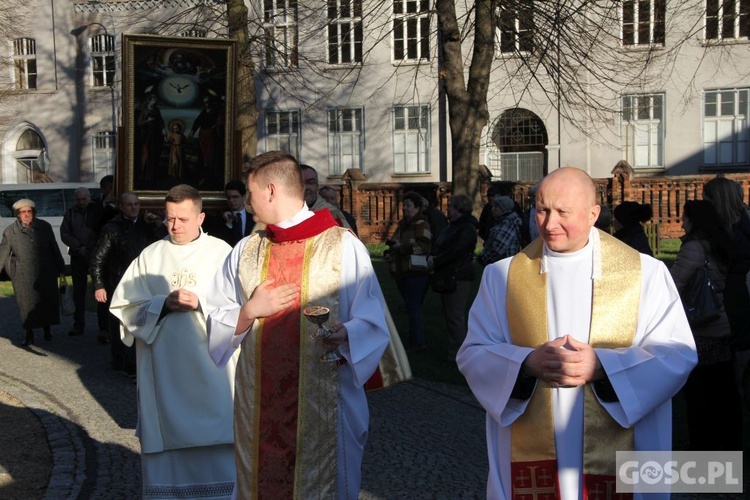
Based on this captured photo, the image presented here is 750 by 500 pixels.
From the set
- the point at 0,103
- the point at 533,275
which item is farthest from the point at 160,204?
the point at 0,103

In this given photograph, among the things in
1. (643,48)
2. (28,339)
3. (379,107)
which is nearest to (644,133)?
(643,48)

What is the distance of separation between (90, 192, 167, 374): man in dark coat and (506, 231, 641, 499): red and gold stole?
726 centimetres

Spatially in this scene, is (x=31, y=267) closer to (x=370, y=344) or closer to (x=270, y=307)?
(x=270, y=307)

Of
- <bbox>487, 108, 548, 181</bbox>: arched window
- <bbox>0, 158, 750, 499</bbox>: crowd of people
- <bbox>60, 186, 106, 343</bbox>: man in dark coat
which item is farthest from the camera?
<bbox>487, 108, 548, 181</bbox>: arched window

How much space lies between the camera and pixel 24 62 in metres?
36.3

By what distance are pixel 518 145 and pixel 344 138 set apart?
5736mm

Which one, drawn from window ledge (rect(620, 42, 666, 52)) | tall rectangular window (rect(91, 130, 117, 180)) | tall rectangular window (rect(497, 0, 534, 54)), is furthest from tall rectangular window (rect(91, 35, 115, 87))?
tall rectangular window (rect(497, 0, 534, 54))

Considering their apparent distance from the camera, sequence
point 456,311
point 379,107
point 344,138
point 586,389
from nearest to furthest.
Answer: point 586,389, point 456,311, point 379,107, point 344,138

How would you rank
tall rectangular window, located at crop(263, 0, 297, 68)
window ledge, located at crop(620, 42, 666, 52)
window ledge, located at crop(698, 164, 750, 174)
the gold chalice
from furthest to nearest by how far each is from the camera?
window ledge, located at crop(698, 164, 750, 174)
tall rectangular window, located at crop(263, 0, 297, 68)
window ledge, located at crop(620, 42, 666, 52)
the gold chalice

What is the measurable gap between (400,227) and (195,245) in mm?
5532

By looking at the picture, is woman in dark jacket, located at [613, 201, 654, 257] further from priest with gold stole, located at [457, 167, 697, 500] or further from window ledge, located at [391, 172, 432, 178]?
window ledge, located at [391, 172, 432, 178]

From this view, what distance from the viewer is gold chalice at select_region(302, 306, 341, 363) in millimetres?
4199

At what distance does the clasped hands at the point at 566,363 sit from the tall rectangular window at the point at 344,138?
29.6 metres

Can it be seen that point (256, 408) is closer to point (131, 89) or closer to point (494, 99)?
point (131, 89)
